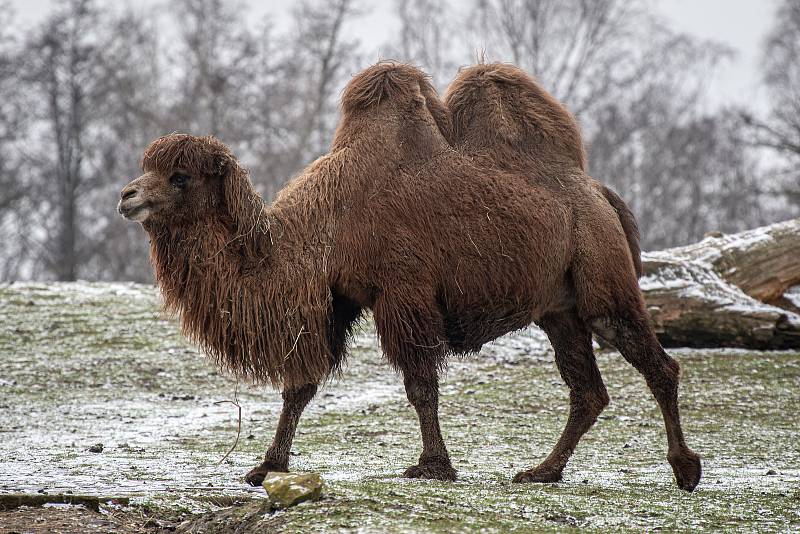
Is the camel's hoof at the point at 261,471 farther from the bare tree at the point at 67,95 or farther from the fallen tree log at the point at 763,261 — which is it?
the bare tree at the point at 67,95

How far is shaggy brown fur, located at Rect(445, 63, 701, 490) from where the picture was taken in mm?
7379

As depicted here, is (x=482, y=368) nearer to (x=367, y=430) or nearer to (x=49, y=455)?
(x=367, y=430)

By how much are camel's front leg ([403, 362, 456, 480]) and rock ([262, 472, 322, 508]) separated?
120 cm

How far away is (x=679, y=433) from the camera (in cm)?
735

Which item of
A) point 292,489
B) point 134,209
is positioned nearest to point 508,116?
point 134,209

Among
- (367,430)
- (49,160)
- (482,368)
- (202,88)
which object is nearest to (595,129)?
(202,88)

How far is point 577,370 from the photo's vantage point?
773cm

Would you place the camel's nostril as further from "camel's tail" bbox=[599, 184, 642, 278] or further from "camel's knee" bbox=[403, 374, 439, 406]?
"camel's tail" bbox=[599, 184, 642, 278]

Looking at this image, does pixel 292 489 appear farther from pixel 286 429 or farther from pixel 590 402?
pixel 590 402

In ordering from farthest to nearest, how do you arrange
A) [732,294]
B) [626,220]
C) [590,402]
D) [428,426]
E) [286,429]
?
[732,294] → [626,220] → [590,402] → [286,429] → [428,426]

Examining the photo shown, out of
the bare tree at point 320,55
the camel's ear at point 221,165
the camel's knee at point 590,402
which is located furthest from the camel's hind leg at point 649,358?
the bare tree at point 320,55

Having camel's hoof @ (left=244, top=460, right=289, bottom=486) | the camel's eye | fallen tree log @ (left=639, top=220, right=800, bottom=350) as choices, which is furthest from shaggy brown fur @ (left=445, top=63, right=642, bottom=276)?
fallen tree log @ (left=639, top=220, right=800, bottom=350)

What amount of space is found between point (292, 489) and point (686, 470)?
305 centimetres

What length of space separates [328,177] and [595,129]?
2878 cm
